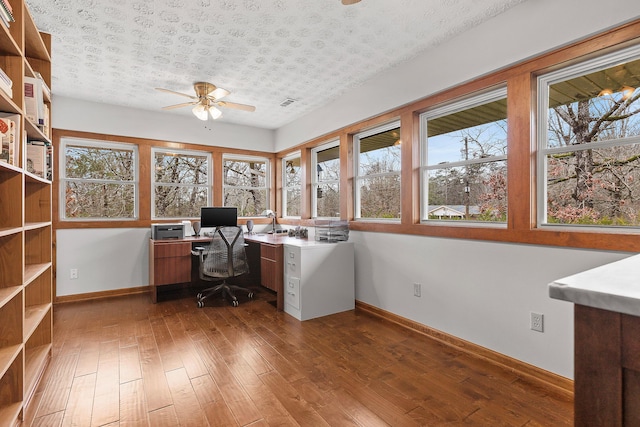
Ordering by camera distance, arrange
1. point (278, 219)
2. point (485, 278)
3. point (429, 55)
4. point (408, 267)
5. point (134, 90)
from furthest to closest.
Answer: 1. point (278, 219)
2. point (134, 90)
3. point (408, 267)
4. point (429, 55)
5. point (485, 278)

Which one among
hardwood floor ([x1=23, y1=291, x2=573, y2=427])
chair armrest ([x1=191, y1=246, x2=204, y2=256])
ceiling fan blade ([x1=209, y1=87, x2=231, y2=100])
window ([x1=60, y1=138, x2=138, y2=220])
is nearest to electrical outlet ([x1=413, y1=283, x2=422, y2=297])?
hardwood floor ([x1=23, y1=291, x2=573, y2=427])

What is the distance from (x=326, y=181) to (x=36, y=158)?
3.22 m

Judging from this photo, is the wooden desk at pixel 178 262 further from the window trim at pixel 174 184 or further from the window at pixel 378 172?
the window at pixel 378 172

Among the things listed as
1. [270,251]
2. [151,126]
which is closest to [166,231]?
[270,251]

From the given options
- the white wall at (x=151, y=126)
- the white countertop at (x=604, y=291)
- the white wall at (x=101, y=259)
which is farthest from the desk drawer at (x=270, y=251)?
the white countertop at (x=604, y=291)

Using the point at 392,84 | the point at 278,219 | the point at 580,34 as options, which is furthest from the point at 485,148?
the point at 278,219

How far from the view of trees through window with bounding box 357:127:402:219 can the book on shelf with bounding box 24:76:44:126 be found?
3013 millimetres

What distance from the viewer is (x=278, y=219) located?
571 centimetres

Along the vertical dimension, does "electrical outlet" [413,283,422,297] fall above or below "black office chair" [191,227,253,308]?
below

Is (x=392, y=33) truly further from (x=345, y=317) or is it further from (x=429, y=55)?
(x=345, y=317)

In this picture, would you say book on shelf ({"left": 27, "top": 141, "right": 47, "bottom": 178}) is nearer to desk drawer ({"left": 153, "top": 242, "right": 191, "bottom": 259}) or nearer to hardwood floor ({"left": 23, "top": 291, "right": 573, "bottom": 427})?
hardwood floor ({"left": 23, "top": 291, "right": 573, "bottom": 427})

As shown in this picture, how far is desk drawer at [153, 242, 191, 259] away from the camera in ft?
13.3

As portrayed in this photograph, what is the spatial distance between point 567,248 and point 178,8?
320 centimetres

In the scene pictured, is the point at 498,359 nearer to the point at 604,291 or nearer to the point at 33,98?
the point at 604,291
